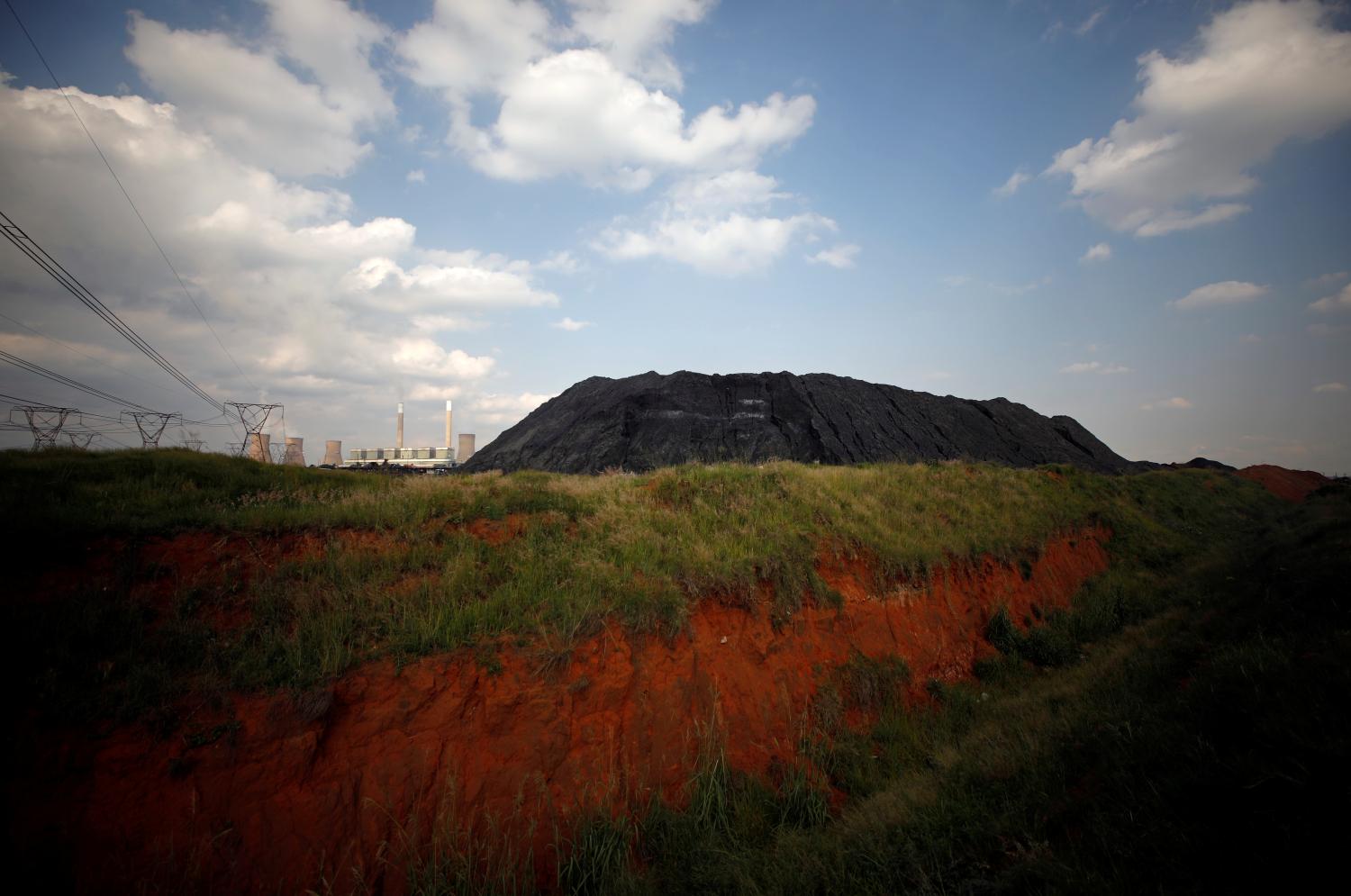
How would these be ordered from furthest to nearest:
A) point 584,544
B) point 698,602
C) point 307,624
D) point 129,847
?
point 584,544 → point 698,602 → point 307,624 → point 129,847

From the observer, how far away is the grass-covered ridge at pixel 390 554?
529 cm

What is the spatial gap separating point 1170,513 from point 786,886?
2492 centimetres

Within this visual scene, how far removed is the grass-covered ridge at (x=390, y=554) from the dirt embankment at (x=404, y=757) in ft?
1.21

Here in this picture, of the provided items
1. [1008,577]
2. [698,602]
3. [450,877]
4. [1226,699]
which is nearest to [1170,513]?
[1008,577]

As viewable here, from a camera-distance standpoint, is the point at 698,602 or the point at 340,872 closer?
the point at 340,872

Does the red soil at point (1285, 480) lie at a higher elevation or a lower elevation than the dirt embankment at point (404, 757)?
higher

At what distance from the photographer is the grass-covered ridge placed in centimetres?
529

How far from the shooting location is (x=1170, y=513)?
821 inches

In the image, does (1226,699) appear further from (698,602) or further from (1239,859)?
(698,602)

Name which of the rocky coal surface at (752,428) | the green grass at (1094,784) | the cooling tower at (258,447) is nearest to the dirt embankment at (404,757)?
the green grass at (1094,784)

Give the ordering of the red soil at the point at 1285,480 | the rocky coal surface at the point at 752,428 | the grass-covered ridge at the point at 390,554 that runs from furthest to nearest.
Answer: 1. the red soil at the point at 1285,480
2. the rocky coal surface at the point at 752,428
3. the grass-covered ridge at the point at 390,554

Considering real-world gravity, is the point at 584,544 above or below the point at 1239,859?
above

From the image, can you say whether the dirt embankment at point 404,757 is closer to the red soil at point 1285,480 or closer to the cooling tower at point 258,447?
the cooling tower at point 258,447

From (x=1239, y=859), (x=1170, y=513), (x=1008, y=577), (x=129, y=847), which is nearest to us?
(x=1239, y=859)
